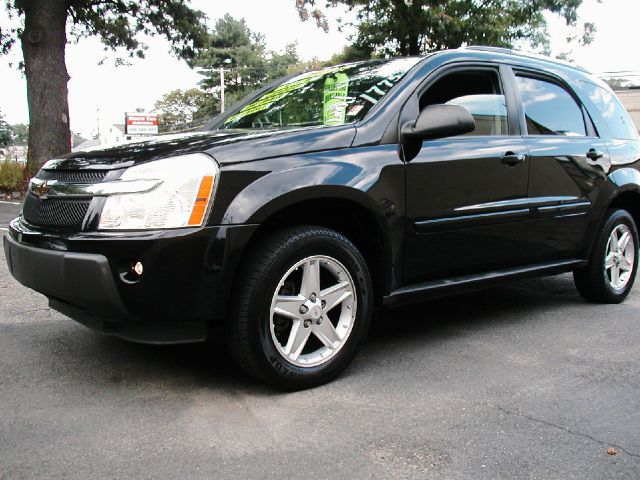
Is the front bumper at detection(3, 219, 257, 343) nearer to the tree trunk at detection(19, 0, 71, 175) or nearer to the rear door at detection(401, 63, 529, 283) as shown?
the rear door at detection(401, 63, 529, 283)

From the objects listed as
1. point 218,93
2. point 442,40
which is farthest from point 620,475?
point 218,93

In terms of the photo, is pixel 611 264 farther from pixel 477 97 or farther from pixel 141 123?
pixel 141 123

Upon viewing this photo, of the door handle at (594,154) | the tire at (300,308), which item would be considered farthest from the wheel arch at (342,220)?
the door handle at (594,154)

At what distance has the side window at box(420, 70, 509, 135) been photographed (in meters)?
3.76

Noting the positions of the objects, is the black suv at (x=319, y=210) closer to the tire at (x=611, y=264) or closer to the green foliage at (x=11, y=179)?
the tire at (x=611, y=264)

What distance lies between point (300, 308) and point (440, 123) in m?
1.21

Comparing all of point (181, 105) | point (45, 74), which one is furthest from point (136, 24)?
point (181, 105)

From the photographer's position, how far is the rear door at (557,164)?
406 centimetres

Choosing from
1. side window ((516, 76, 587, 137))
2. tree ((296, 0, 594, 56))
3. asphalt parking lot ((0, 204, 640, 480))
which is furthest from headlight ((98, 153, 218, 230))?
tree ((296, 0, 594, 56))

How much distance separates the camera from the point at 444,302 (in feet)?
16.2

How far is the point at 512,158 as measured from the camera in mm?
3844

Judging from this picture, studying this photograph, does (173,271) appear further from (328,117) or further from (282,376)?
(328,117)

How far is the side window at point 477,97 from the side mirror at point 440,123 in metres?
0.38

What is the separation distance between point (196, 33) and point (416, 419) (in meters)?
17.5
